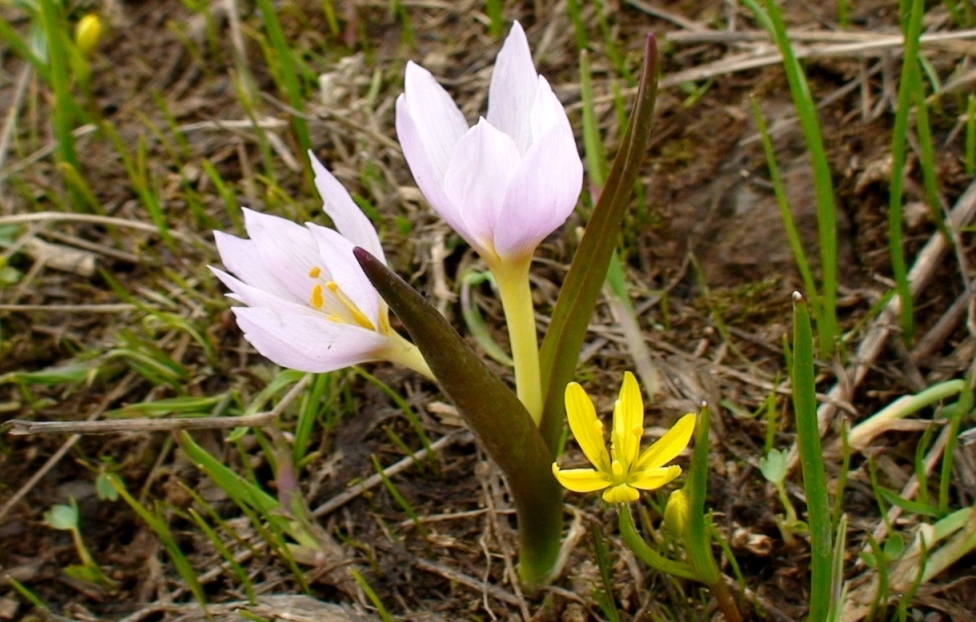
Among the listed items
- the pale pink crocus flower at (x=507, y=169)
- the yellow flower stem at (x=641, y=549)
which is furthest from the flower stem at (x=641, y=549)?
the pale pink crocus flower at (x=507, y=169)

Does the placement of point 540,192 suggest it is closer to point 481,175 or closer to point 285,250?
point 481,175

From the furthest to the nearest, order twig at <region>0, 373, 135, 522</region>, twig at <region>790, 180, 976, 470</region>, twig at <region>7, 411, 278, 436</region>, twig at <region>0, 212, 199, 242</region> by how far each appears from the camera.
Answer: twig at <region>0, 212, 199, 242</region>, twig at <region>0, 373, 135, 522</region>, twig at <region>790, 180, 976, 470</region>, twig at <region>7, 411, 278, 436</region>

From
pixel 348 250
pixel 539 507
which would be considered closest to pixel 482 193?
pixel 348 250

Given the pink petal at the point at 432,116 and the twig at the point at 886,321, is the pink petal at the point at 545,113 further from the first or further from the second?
the twig at the point at 886,321

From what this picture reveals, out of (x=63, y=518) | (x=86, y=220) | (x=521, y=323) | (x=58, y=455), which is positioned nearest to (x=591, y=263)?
(x=521, y=323)

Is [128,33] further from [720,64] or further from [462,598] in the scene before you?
[462,598]

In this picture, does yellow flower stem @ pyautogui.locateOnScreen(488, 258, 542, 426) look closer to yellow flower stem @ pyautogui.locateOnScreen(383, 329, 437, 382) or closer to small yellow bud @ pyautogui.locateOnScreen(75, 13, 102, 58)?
yellow flower stem @ pyautogui.locateOnScreen(383, 329, 437, 382)

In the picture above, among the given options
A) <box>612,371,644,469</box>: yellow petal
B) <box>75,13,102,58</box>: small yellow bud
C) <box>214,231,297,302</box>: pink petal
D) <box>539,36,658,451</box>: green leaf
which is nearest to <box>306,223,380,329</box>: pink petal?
<box>214,231,297,302</box>: pink petal
